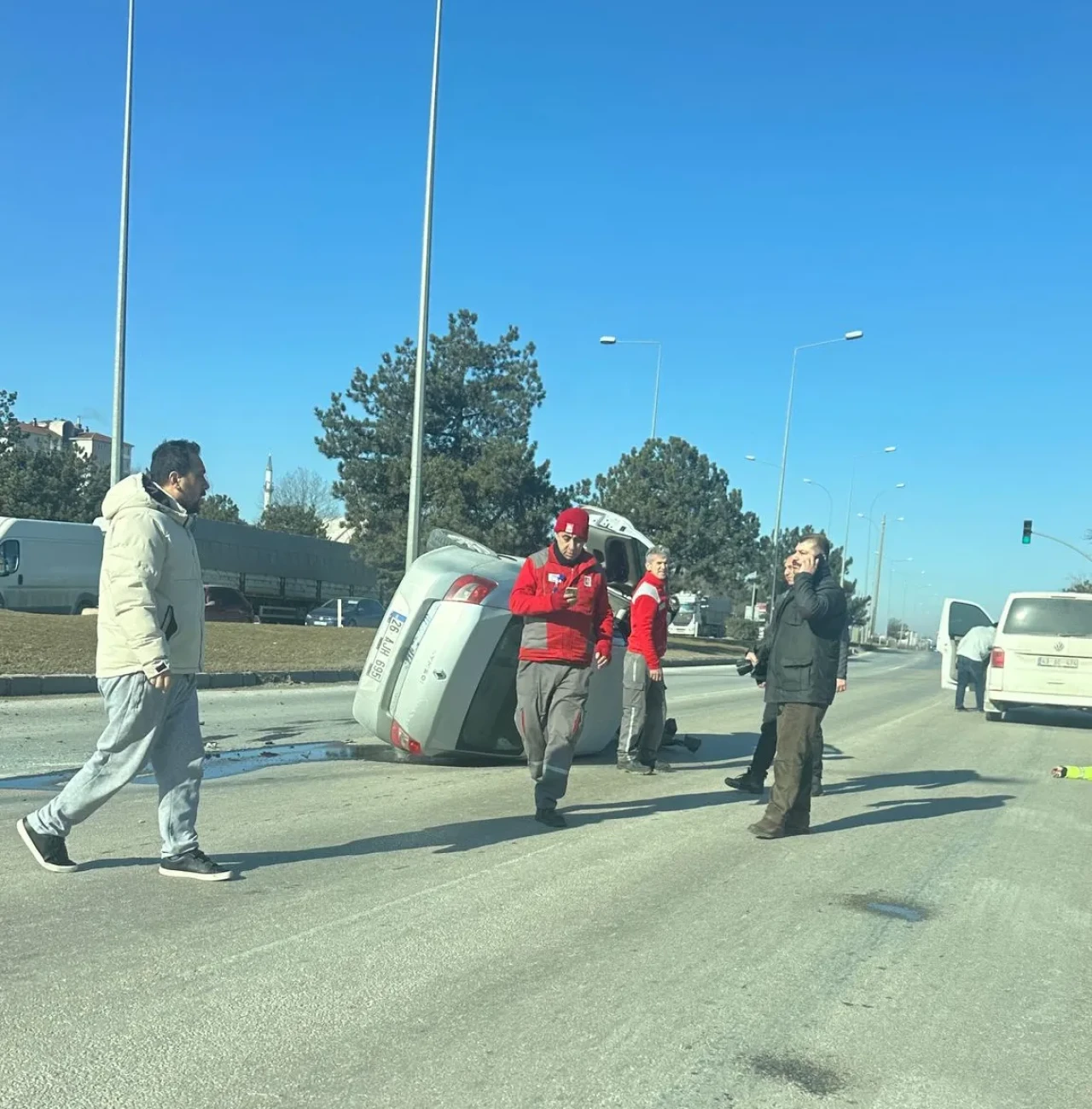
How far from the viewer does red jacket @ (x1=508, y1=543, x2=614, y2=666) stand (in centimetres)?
660

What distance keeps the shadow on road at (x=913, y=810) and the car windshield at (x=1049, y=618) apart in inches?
303

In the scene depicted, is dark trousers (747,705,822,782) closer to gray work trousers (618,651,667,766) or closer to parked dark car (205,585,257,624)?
gray work trousers (618,651,667,766)

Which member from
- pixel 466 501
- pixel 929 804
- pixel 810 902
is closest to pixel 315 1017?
pixel 810 902

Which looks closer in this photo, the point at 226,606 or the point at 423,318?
the point at 423,318

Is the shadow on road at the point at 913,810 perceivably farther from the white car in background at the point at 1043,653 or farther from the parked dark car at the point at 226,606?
the parked dark car at the point at 226,606

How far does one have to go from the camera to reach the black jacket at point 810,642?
6660 millimetres

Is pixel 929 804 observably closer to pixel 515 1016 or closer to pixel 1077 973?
pixel 1077 973

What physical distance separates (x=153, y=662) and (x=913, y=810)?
227 inches

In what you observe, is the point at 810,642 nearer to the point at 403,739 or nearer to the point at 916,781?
the point at 403,739

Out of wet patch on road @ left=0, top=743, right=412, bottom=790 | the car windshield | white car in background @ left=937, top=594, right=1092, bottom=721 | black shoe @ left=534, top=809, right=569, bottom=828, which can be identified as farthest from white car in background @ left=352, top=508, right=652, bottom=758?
the car windshield

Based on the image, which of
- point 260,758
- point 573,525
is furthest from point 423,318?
point 573,525

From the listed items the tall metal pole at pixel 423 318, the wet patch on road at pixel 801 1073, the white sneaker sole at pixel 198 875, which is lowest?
the wet patch on road at pixel 801 1073

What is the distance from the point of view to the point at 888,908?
5434 mm

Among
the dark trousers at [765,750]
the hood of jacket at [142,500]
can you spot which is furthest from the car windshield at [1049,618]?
the hood of jacket at [142,500]
